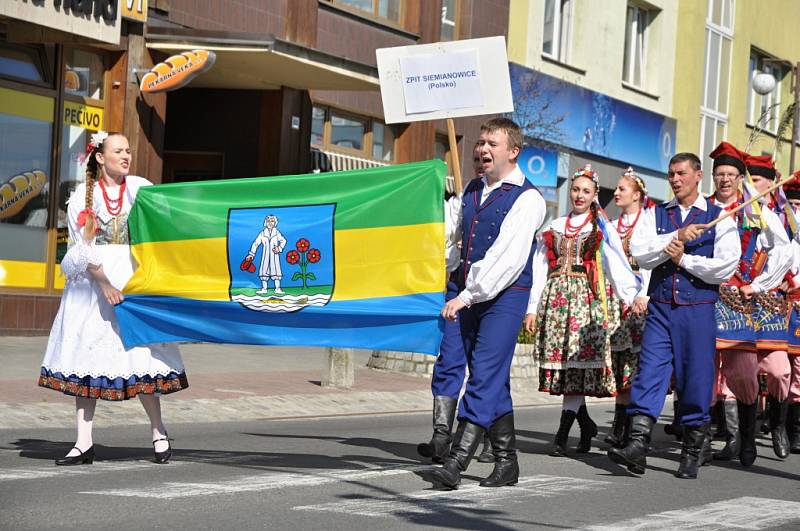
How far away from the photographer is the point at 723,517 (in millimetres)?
7270

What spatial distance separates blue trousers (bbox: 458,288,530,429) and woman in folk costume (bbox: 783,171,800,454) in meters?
3.85

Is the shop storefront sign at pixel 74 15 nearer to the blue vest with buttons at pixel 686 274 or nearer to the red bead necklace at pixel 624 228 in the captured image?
the red bead necklace at pixel 624 228

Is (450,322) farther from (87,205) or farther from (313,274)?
(87,205)

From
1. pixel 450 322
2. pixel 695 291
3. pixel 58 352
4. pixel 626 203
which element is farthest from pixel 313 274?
pixel 626 203

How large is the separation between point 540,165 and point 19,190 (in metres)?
13.8

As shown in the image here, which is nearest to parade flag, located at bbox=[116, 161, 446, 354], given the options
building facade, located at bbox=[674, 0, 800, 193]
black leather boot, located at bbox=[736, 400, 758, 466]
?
black leather boot, located at bbox=[736, 400, 758, 466]

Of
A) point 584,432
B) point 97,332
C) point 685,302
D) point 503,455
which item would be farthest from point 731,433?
point 97,332

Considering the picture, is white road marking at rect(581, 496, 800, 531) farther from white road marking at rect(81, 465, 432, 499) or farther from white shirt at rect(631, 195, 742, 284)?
white road marking at rect(81, 465, 432, 499)

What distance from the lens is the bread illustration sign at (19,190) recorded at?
1764cm

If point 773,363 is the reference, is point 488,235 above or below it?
above

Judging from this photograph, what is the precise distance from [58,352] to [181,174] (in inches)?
551

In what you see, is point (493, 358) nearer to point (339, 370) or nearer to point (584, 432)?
point (584, 432)

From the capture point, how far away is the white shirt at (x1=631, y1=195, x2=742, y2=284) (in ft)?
29.6

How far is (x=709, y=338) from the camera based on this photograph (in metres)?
9.12
